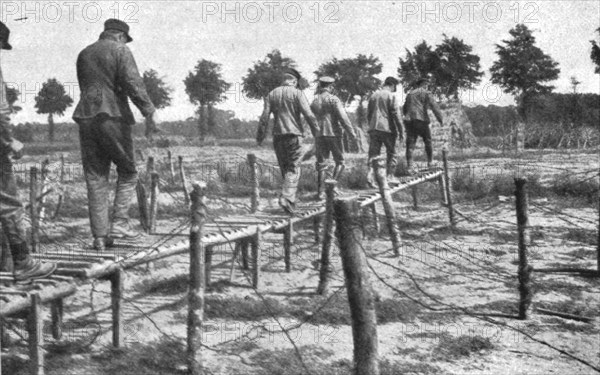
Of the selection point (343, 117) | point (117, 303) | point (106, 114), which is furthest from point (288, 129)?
point (117, 303)

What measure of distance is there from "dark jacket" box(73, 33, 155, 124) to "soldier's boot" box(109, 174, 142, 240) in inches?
24.8

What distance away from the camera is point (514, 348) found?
223 inches

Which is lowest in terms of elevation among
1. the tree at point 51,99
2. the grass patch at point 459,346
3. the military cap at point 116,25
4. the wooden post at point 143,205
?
the grass patch at point 459,346

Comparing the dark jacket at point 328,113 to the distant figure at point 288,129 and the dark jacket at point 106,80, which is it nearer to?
the distant figure at point 288,129

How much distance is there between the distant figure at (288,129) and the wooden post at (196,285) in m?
3.78

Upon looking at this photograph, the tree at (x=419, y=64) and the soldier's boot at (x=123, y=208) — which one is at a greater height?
the tree at (x=419, y=64)

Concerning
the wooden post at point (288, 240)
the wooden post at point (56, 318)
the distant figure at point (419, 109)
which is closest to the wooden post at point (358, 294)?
the wooden post at point (56, 318)

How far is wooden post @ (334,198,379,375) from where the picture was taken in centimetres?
333

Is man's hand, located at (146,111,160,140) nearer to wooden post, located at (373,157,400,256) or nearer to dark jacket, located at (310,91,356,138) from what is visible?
wooden post, located at (373,157,400,256)

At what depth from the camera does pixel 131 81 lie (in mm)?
5562

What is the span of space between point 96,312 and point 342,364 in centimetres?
303

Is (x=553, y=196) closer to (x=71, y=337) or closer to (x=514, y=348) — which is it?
(x=514, y=348)

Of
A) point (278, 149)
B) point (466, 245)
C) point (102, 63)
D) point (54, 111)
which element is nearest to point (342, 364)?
point (102, 63)

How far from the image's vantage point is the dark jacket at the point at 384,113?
37.5ft
